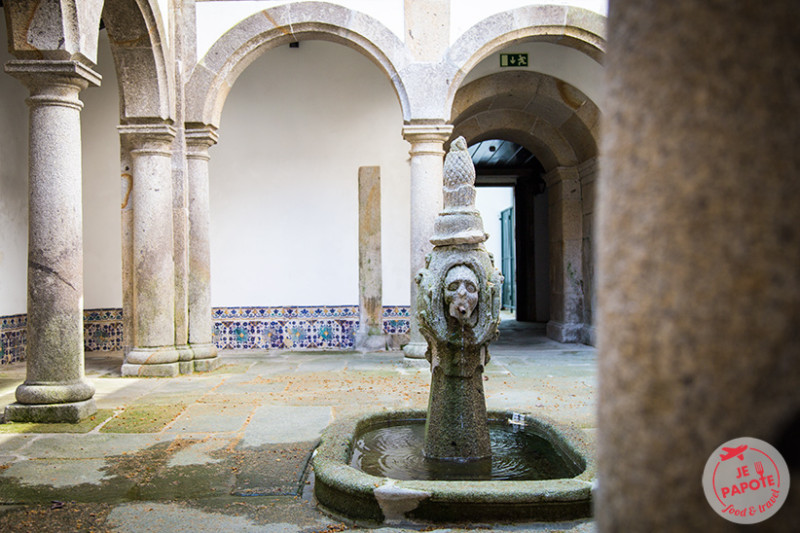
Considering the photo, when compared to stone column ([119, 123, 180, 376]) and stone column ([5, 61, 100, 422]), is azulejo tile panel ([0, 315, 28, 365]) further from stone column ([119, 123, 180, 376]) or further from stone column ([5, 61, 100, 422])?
stone column ([5, 61, 100, 422])

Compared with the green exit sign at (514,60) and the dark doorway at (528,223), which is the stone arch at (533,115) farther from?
the dark doorway at (528,223)

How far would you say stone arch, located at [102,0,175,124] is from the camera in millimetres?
6301

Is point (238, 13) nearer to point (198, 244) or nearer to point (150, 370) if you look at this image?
point (198, 244)

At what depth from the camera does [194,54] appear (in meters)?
6.96

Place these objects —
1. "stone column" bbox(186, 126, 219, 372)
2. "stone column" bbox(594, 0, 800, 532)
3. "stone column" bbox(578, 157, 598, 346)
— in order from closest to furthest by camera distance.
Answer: "stone column" bbox(594, 0, 800, 532)
"stone column" bbox(186, 126, 219, 372)
"stone column" bbox(578, 157, 598, 346)

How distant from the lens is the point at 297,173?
8.77 metres

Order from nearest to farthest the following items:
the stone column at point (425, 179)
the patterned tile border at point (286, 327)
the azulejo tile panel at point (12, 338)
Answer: the stone column at point (425, 179)
the azulejo tile panel at point (12, 338)
the patterned tile border at point (286, 327)

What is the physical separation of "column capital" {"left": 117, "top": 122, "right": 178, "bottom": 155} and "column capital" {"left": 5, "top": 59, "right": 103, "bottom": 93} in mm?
1918

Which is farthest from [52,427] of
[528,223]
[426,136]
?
[528,223]

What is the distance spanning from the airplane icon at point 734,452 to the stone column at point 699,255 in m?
0.03

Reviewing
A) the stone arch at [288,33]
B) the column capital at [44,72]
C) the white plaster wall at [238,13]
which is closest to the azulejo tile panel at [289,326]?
the stone arch at [288,33]

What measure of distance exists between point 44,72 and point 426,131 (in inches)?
143

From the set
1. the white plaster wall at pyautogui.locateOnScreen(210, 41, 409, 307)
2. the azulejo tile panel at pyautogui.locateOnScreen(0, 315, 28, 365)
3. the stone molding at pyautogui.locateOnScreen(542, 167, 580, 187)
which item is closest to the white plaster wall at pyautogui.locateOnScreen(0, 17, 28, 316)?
the azulejo tile panel at pyautogui.locateOnScreen(0, 315, 28, 365)

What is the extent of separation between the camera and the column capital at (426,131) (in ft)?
22.9
